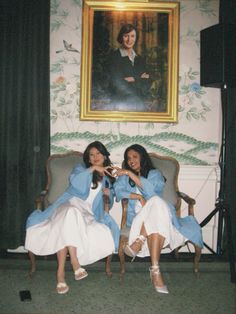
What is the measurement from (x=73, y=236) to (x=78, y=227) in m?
0.08

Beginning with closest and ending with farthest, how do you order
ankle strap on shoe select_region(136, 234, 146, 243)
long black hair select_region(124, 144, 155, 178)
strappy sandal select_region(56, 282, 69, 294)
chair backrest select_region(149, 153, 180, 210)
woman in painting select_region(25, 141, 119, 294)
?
strappy sandal select_region(56, 282, 69, 294) → woman in painting select_region(25, 141, 119, 294) → ankle strap on shoe select_region(136, 234, 146, 243) → long black hair select_region(124, 144, 155, 178) → chair backrest select_region(149, 153, 180, 210)

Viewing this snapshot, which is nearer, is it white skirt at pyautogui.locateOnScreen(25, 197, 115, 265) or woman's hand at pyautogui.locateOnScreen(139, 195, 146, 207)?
white skirt at pyautogui.locateOnScreen(25, 197, 115, 265)

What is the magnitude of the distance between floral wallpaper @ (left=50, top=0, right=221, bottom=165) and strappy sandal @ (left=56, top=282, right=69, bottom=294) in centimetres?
142

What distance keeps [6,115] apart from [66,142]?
641 millimetres

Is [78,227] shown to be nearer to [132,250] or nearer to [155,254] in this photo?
[132,250]

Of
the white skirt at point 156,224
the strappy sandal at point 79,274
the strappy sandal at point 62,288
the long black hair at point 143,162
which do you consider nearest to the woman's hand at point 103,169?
the long black hair at point 143,162

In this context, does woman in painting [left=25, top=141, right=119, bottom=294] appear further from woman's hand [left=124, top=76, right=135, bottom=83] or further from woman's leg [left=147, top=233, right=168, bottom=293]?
woman's hand [left=124, top=76, right=135, bottom=83]

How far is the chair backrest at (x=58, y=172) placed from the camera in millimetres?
3139

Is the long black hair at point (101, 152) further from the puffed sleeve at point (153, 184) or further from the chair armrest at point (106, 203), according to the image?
the puffed sleeve at point (153, 184)

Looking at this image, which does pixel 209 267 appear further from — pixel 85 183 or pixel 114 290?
pixel 85 183

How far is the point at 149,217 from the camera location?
2654 mm

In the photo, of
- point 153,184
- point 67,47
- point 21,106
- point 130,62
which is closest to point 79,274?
point 153,184

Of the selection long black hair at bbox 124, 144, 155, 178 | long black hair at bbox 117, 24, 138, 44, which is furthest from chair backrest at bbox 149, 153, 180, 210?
long black hair at bbox 117, 24, 138, 44

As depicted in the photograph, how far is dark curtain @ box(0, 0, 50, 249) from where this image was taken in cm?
321
